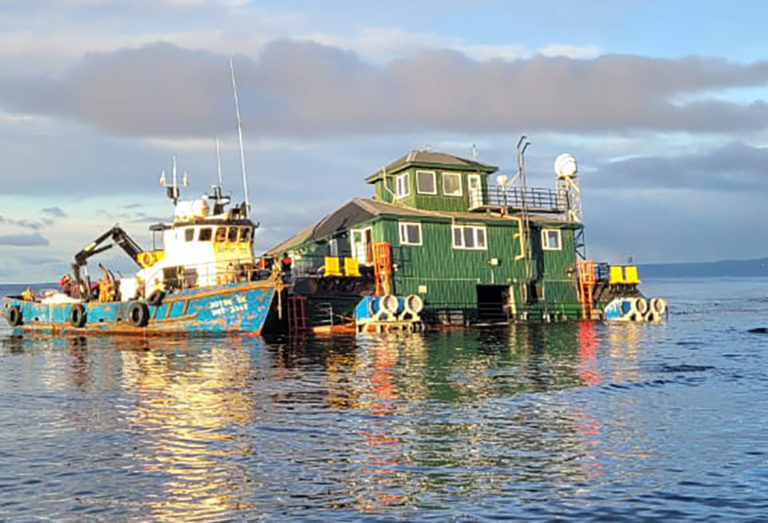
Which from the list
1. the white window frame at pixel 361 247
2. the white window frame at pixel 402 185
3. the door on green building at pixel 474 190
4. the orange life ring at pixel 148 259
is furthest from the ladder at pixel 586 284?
the orange life ring at pixel 148 259

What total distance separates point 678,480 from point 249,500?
6120 millimetres

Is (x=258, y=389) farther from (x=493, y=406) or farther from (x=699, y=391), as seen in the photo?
(x=699, y=391)

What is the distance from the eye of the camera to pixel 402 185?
5191 cm

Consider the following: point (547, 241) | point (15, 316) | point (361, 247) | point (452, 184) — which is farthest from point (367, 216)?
point (15, 316)

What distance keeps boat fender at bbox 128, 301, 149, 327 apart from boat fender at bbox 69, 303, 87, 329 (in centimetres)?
633

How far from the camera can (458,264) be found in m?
48.2

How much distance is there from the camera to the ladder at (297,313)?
43.5 meters

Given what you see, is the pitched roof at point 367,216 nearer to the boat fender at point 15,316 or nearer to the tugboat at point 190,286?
the tugboat at point 190,286

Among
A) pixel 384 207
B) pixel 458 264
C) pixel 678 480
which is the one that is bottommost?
pixel 678 480

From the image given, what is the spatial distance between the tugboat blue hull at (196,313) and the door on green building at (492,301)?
1563 cm

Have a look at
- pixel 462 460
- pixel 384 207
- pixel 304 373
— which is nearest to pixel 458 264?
pixel 384 207

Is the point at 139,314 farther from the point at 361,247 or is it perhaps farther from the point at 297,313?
the point at 361,247

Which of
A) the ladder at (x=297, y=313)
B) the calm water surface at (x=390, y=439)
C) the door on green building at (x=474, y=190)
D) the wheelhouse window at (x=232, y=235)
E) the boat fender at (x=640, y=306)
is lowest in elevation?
the calm water surface at (x=390, y=439)

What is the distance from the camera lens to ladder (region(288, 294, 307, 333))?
143 feet
